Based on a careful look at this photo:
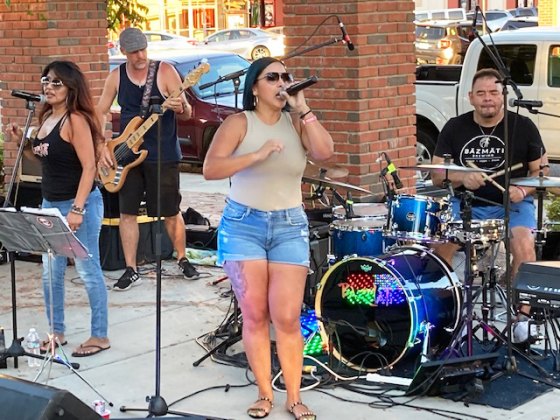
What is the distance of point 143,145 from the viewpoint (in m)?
8.36

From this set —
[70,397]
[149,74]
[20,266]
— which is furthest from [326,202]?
[70,397]

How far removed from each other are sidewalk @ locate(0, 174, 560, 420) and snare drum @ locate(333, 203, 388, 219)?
1.04 metres

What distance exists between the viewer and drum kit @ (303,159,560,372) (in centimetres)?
615

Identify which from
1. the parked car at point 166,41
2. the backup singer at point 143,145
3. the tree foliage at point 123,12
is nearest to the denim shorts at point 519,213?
the backup singer at point 143,145

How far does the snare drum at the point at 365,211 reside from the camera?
7.00m

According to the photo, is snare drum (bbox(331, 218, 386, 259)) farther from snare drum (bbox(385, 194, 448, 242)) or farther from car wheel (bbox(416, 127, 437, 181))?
car wheel (bbox(416, 127, 437, 181))

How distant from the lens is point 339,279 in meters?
6.30

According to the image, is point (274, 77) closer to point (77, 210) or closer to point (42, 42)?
point (77, 210)

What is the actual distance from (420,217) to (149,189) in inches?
107

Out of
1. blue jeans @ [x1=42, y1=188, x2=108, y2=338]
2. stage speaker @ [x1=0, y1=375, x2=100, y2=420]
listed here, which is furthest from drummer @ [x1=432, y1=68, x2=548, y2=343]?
stage speaker @ [x1=0, y1=375, x2=100, y2=420]

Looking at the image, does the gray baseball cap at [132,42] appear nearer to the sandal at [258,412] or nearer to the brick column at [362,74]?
the brick column at [362,74]

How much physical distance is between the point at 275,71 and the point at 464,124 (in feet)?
6.96

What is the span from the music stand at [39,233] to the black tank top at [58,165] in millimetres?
597

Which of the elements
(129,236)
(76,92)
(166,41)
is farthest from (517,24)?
(76,92)
